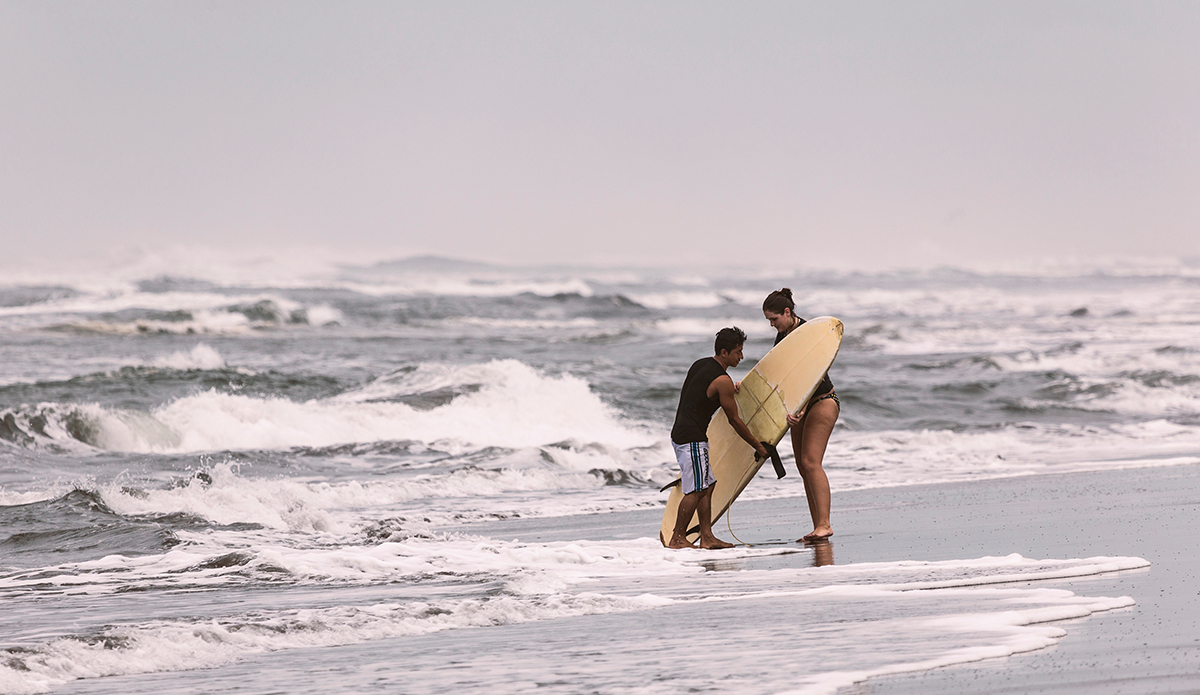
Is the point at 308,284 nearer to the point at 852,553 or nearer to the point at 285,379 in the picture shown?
the point at 285,379

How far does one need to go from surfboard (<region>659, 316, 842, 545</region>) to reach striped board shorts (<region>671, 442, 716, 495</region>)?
0.33 m

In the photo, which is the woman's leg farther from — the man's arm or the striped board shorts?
the striped board shorts

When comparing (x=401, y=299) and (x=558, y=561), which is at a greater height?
(x=401, y=299)

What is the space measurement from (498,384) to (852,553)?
11.5 m

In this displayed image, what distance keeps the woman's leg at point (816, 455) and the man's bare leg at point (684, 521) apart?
27.6 inches

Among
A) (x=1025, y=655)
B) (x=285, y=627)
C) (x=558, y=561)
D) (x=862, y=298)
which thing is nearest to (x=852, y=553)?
(x=558, y=561)

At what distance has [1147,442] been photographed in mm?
13875

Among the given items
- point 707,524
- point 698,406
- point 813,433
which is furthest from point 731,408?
point 707,524

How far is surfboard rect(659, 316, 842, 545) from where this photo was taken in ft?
25.7

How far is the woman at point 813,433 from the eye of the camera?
299 inches

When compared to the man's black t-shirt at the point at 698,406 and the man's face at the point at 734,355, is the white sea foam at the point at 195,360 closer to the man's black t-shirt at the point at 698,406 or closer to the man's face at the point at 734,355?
the man's black t-shirt at the point at 698,406

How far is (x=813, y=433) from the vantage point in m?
7.70

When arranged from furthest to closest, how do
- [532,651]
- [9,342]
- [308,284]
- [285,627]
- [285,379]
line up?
[308,284]
[9,342]
[285,379]
[285,627]
[532,651]

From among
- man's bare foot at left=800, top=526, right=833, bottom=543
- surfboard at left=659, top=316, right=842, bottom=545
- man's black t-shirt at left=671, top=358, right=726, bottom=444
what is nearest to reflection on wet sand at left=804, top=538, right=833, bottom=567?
man's bare foot at left=800, top=526, right=833, bottom=543
